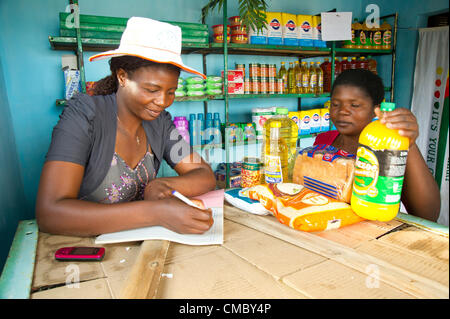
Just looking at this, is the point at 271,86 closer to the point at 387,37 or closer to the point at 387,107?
the point at 387,37

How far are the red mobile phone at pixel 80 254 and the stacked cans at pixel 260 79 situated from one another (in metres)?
2.55

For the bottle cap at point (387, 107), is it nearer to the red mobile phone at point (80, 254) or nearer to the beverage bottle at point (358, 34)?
the red mobile phone at point (80, 254)

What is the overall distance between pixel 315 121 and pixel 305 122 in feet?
0.48

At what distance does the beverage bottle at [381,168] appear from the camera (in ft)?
2.25

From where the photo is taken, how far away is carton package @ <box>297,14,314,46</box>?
128 inches

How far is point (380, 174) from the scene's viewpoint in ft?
2.29

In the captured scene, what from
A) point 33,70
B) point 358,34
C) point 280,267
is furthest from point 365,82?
point 358,34

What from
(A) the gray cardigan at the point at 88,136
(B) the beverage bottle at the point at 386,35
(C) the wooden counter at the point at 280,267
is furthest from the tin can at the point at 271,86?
(C) the wooden counter at the point at 280,267

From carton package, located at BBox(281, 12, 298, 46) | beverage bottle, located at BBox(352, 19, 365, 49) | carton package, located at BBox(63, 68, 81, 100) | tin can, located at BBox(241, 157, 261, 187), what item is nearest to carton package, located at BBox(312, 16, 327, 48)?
carton package, located at BBox(281, 12, 298, 46)

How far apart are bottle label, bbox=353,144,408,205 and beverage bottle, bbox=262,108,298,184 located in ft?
1.22

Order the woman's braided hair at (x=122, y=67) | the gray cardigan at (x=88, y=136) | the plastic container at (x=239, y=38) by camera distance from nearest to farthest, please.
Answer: the gray cardigan at (x=88, y=136)
the woman's braided hair at (x=122, y=67)
the plastic container at (x=239, y=38)
